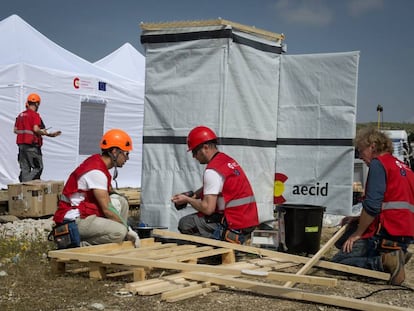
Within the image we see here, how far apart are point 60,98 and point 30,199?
407 centimetres

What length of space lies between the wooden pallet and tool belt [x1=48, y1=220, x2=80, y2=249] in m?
0.23

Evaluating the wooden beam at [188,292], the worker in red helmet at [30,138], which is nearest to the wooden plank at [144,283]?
the wooden beam at [188,292]

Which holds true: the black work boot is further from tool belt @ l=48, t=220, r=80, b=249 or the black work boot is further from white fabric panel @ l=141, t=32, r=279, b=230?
tool belt @ l=48, t=220, r=80, b=249

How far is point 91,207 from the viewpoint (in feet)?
19.1

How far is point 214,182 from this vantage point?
5980 millimetres

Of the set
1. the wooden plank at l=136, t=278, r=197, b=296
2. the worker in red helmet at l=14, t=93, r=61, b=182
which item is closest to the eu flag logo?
the worker in red helmet at l=14, t=93, r=61, b=182

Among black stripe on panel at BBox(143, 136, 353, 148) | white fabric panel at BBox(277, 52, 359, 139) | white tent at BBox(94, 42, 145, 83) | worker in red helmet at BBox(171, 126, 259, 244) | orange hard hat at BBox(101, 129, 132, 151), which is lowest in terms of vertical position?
worker in red helmet at BBox(171, 126, 259, 244)

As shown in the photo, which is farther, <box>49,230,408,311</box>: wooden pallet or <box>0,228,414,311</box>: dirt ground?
<box>49,230,408,311</box>: wooden pallet

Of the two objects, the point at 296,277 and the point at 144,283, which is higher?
the point at 296,277

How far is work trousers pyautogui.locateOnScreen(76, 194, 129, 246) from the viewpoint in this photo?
5.75 m

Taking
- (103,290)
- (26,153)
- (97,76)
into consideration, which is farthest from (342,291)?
(97,76)

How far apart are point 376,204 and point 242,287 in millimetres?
1506

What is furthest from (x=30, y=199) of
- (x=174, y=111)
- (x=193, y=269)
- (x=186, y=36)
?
(x=193, y=269)

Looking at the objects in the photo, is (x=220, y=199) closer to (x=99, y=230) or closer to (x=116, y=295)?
(x=99, y=230)
